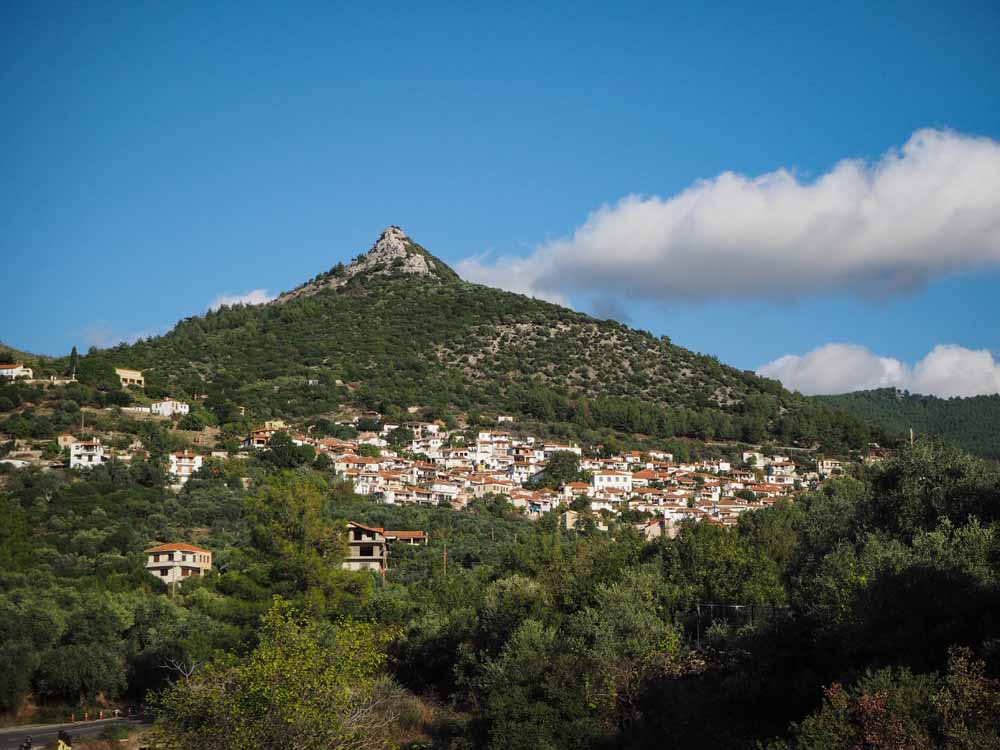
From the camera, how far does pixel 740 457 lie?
9506 cm

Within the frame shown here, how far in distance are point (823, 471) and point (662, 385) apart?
2635 cm

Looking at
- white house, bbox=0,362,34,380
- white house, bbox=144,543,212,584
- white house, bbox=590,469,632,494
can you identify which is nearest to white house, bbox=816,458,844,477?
white house, bbox=590,469,632,494

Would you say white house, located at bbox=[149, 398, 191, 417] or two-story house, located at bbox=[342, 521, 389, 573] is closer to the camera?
two-story house, located at bbox=[342, 521, 389, 573]

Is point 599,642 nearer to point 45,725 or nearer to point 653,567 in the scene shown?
point 653,567

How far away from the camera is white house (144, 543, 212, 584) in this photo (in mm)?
Result: 48625

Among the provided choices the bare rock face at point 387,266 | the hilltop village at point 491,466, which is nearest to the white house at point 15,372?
the hilltop village at point 491,466

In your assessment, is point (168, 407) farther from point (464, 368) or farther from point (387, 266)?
point (387, 266)

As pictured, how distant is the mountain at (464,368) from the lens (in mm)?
98188

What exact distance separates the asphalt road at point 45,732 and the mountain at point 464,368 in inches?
2180

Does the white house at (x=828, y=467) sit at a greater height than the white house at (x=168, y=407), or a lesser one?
lesser

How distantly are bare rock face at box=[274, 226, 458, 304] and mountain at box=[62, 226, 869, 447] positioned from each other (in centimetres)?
859

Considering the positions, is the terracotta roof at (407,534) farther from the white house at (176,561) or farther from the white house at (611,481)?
the white house at (611,481)

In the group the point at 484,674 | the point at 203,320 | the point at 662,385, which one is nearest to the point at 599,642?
the point at 484,674

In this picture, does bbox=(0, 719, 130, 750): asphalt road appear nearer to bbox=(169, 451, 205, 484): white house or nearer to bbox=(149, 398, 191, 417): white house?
bbox=(169, 451, 205, 484): white house
